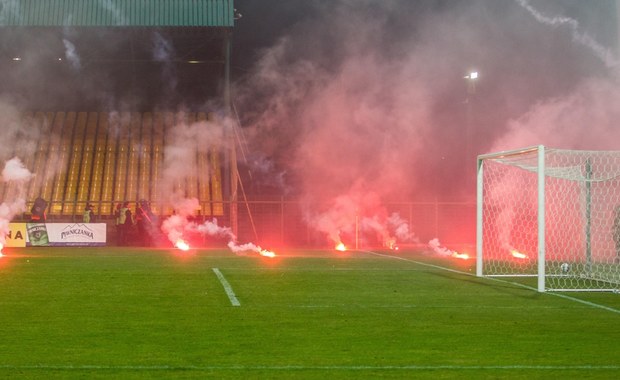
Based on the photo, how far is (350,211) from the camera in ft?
111

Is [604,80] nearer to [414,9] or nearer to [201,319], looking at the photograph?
[414,9]

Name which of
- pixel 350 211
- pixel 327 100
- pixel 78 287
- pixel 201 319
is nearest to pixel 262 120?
pixel 327 100

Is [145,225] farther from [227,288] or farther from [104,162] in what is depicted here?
[227,288]

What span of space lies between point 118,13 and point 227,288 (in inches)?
916

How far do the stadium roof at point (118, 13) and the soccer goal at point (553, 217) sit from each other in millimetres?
12509

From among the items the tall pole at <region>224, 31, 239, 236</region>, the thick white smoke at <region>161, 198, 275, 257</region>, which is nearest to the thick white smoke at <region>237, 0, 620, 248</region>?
the tall pole at <region>224, 31, 239, 236</region>

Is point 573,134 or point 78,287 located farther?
point 573,134

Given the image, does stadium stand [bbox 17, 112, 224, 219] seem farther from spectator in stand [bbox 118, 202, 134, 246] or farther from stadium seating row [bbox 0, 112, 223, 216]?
spectator in stand [bbox 118, 202, 134, 246]

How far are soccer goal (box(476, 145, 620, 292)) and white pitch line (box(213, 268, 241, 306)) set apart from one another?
188 inches

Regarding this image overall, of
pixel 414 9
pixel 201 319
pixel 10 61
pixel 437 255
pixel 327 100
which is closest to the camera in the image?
pixel 201 319

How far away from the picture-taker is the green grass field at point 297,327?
7.20 metres

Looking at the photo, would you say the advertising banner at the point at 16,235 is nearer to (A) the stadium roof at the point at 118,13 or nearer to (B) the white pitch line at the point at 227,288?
(A) the stadium roof at the point at 118,13

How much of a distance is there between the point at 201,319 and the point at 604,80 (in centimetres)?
1976

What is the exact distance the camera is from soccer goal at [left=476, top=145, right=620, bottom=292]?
1514 cm
